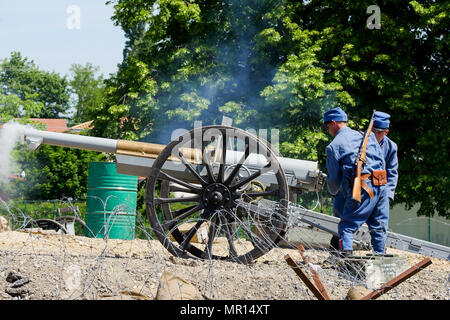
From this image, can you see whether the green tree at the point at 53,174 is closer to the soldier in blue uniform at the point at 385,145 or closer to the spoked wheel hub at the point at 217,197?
the spoked wheel hub at the point at 217,197

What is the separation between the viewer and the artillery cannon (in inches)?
253

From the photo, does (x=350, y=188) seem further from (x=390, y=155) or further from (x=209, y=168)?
(x=209, y=168)

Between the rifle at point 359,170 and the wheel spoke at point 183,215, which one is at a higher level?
the rifle at point 359,170

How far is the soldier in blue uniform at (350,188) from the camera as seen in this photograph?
6.06 metres

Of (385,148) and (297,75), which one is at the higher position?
(297,75)

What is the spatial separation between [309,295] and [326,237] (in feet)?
14.6

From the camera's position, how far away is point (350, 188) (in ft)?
20.0

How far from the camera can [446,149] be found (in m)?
14.7

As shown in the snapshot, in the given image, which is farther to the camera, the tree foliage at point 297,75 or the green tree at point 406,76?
the tree foliage at point 297,75

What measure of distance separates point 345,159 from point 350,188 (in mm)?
280

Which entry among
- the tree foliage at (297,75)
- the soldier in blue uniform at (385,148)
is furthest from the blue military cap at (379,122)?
the tree foliage at (297,75)

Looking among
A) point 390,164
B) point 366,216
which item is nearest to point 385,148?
point 390,164

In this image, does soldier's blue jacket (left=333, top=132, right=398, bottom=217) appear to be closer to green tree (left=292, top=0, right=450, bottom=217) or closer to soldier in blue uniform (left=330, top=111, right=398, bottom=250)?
soldier in blue uniform (left=330, top=111, right=398, bottom=250)
